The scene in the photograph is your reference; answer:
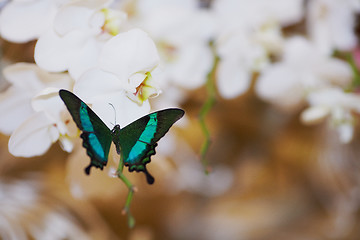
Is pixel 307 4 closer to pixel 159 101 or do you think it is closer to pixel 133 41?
pixel 159 101

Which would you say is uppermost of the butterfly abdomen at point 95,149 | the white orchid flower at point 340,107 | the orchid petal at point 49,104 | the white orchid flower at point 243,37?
the white orchid flower at point 243,37

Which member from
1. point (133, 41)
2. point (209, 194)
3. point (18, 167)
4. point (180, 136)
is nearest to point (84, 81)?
point (133, 41)

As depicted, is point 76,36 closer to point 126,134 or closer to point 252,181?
point 126,134

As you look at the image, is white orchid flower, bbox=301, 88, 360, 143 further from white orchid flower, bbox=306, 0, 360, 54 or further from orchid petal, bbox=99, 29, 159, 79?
orchid petal, bbox=99, 29, 159, 79

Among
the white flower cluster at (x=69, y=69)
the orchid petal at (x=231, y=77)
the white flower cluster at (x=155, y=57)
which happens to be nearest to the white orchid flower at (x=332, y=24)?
the white flower cluster at (x=155, y=57)

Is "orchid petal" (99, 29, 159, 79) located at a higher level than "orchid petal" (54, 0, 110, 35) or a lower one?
lower

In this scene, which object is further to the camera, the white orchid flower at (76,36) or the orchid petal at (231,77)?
the orchid petal at (231,77)

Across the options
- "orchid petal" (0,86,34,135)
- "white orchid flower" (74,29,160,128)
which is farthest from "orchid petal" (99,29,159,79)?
"orchid petal" (0,86,34,135)

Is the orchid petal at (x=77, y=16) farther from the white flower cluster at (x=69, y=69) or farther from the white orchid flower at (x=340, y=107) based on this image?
the white orchid flower at (x=340, y=107)
